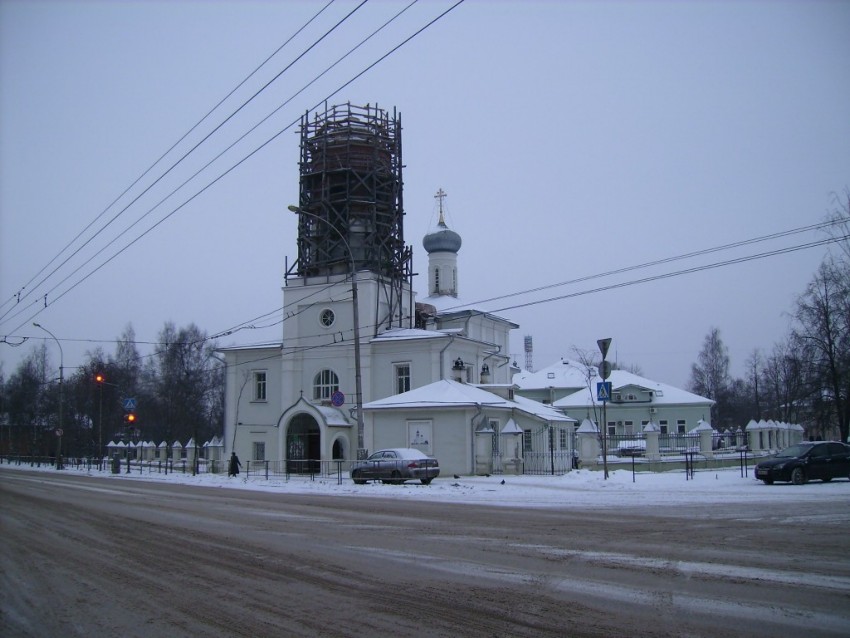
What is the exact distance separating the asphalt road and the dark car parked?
8877 mm

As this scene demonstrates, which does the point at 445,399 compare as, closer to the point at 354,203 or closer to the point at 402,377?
the point at 402,377

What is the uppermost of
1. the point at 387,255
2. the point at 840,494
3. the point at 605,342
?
the point at 387,255

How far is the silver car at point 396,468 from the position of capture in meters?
29.1

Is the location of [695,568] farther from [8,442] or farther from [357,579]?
[8,442]

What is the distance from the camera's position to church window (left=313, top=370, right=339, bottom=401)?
4456 centimetres

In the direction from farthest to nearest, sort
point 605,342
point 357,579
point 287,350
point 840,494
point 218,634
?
point 287,350, point 605,342, point 840,494, point 357,579, point 218,634

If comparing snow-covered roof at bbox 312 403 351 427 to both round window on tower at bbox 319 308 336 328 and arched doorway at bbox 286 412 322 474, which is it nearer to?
arched doorway at bbox 286 412 322 474

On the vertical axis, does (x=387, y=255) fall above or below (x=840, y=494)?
above

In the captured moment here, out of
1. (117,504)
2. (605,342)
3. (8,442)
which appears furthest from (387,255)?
(8,442)

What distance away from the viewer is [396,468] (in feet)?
95.6

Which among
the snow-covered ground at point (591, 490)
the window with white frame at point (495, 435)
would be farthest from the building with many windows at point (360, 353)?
the snow-covered ground at point (591, 490)

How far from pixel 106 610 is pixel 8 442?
86.2 metres

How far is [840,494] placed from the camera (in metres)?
20.7

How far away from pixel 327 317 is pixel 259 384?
660 centimetres
